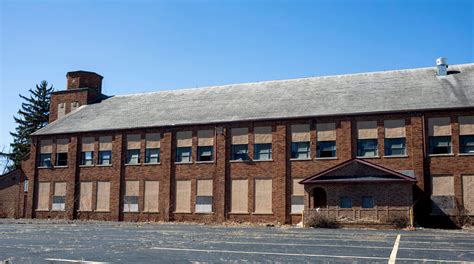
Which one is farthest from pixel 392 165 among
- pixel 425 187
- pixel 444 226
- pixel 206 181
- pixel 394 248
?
pixel 394 248

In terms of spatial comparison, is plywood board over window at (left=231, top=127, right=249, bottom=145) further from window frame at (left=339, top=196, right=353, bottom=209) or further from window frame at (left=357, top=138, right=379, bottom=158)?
window frame at (left=339, top=196, right=353, bottom=209)

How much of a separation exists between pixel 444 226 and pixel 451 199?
188cm

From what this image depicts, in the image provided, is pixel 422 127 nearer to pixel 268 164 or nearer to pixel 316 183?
pixel 316 183

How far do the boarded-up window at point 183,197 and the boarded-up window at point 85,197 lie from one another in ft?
28.8

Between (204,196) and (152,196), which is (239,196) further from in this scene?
(152,196)

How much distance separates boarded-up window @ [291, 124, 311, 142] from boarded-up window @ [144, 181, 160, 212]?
12283 mm

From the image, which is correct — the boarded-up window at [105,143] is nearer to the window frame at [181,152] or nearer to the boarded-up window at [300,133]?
the window frame at [181,152]

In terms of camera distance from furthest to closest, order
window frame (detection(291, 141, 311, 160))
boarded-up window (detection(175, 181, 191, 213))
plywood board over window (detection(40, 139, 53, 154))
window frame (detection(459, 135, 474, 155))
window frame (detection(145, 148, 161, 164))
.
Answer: plywood board over window (detection(40, 139, 53, 154)) < window frame (detection(145, 148, 161, 164)) < boarded-up window (detection(175, 181, 191, 213)) < window frame (detection(291, 141, 311, 160)) < window frame (detection(459, 135, 474, 155))

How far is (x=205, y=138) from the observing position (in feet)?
135

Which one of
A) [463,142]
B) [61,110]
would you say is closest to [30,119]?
[61,110]

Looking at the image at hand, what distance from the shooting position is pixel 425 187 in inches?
1345

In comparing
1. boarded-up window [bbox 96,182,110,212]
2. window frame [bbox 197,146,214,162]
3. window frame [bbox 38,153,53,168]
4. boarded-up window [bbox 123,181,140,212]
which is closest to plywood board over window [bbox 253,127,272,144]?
window frame [bbox 197,146,214,162]

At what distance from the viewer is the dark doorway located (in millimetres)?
36312

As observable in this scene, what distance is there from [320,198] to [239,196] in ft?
21.3
